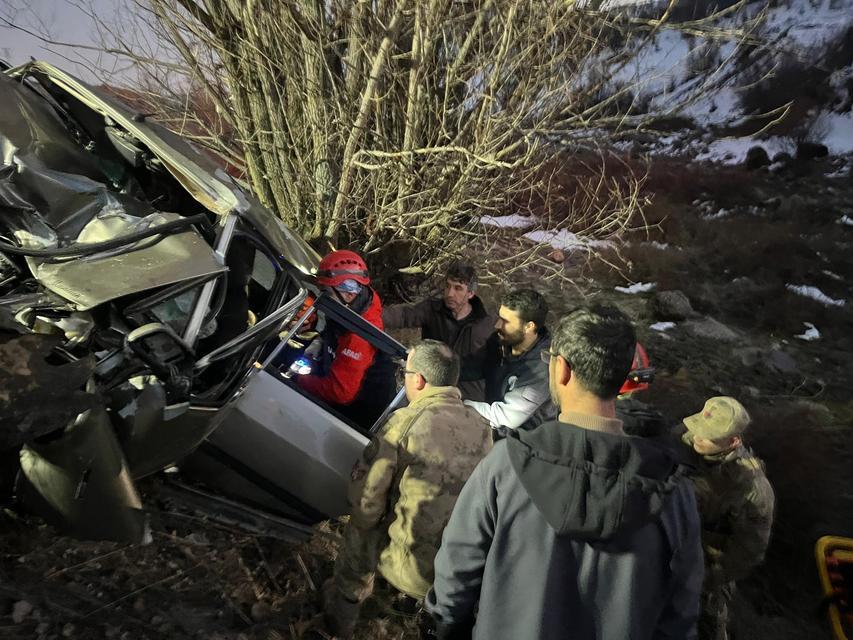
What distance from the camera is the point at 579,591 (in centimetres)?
132

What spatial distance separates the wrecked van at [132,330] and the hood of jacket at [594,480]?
146 cm

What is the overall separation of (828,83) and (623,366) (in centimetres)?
1740

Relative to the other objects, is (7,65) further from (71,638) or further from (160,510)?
(71,638)

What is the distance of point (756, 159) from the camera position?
1345 centimetres

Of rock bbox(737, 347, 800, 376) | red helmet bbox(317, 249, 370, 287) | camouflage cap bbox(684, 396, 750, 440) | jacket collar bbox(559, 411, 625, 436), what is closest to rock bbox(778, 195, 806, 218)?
rock bbox(737, 347, 800, 376)

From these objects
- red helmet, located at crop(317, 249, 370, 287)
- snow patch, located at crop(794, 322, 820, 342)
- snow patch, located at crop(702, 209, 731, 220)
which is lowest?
red helmet, located at crop(317, 249, 370, 287)

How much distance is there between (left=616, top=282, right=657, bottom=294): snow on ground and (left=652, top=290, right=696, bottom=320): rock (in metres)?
0.34

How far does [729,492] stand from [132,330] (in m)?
2.84

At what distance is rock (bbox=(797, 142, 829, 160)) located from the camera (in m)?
13.1

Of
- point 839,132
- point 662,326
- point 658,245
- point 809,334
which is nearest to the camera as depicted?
point 809,334

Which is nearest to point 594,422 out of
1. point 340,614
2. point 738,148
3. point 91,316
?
point 91,316

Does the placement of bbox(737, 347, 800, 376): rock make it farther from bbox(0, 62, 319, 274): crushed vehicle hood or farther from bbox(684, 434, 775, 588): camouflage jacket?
bbox(0, 62, 319, 274): crushed vehicle hood

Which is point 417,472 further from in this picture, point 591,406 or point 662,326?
point 662,326

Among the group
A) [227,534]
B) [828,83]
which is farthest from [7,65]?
[828,83]
